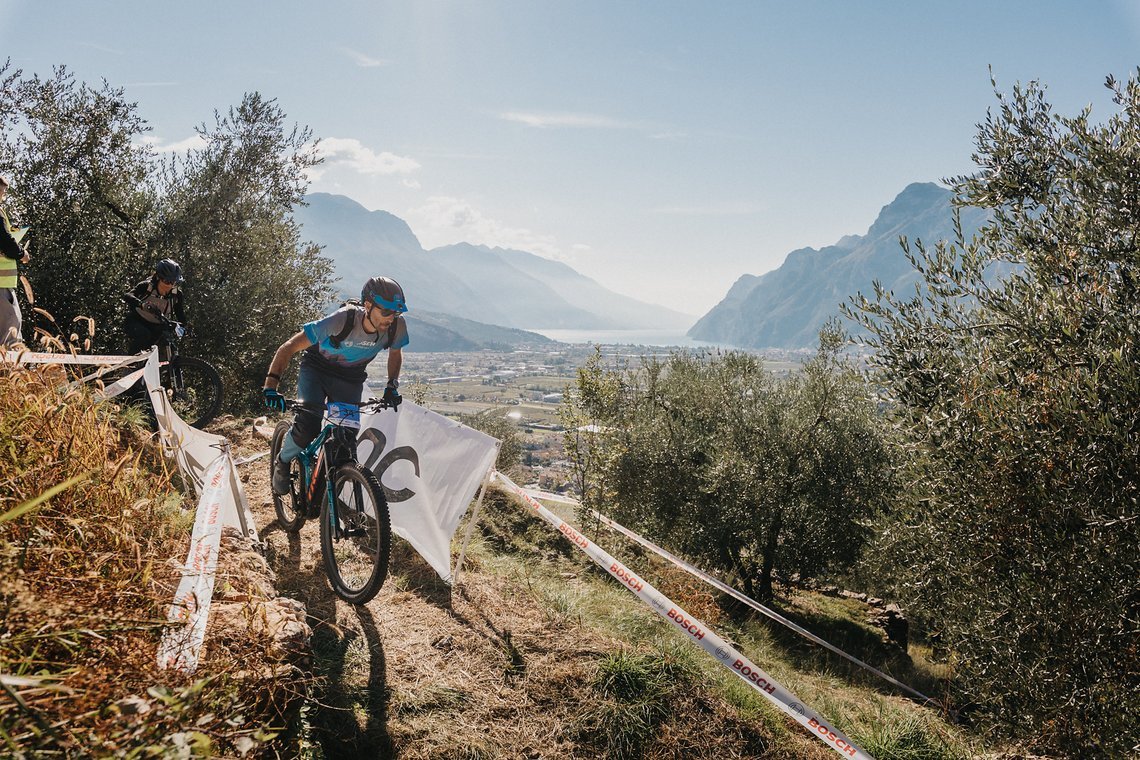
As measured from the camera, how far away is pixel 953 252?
8188 mm

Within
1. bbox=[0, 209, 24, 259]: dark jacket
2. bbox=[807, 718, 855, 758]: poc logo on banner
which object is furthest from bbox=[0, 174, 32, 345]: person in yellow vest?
bbox=[807, 718, 855, 758]: poc logo on banner

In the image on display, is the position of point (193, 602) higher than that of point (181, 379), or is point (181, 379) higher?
point (181, 379)

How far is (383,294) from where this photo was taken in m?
6.28

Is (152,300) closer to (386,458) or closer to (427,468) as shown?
(386,458)

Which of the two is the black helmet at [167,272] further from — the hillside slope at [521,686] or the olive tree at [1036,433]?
the olive tree at [1036,433]

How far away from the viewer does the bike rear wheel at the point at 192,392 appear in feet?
32.6

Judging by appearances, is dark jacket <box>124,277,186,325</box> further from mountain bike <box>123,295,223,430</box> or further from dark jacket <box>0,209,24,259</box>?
dark jacket <box>0,209,24,259</box>

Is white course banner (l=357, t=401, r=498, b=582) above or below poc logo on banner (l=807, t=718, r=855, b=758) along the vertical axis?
above

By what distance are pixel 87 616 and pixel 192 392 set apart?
1157cm

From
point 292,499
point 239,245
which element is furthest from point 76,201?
point 292,499

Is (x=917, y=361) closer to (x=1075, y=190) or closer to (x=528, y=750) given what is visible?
(x=1075, y=190)

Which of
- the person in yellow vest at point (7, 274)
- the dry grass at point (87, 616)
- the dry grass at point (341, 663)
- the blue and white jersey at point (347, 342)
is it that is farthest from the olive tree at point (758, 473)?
the person in yellow vest at point (7, 274)

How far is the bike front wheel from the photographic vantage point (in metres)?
5.30

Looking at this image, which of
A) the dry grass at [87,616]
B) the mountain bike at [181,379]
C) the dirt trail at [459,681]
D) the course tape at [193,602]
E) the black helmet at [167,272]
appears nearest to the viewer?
the dry grass at [87,616]
